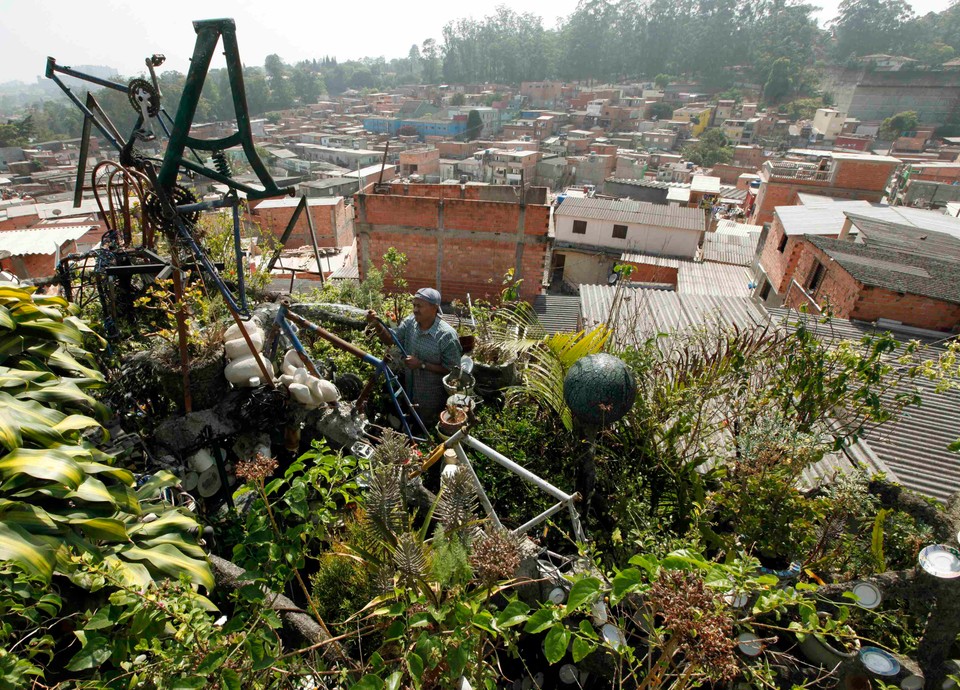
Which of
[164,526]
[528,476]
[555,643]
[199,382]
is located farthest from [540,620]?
[199,382]

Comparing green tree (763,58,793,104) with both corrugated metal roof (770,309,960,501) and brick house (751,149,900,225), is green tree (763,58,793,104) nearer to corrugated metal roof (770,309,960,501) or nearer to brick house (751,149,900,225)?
brick house (751,149,900,225)

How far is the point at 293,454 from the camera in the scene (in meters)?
3.40

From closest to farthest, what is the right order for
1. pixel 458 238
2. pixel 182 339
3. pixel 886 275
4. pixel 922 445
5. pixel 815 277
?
pixel 182 339, pixel 922 445, pixel 886 275, pixel 815 277, pixel 458 238

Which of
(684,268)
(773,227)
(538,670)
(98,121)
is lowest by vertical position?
(684,268)

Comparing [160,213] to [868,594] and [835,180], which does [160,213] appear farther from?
[835,180]

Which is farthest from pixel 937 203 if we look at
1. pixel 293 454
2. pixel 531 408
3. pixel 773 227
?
pixel 293 454

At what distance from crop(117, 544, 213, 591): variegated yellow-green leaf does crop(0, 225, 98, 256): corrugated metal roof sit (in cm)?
1254

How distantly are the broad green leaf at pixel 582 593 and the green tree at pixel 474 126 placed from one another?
70.8 m

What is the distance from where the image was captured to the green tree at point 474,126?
65.8m

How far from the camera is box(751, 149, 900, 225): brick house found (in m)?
22.1

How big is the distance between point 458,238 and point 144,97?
36.9 ft

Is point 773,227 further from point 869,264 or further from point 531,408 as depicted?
point 531,408

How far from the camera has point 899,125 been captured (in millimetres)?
53438

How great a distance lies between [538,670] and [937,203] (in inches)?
1249
